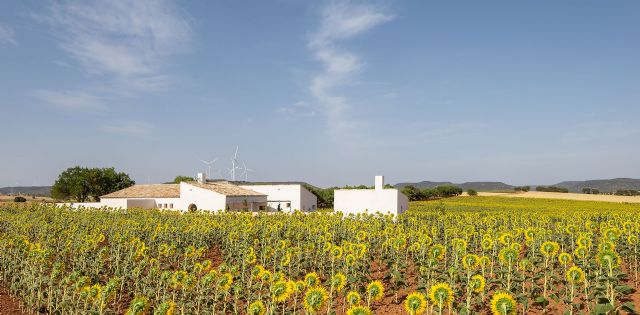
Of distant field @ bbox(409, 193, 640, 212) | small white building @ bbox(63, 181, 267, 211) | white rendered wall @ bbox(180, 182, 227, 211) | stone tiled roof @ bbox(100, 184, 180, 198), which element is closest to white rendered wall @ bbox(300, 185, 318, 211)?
small white building @ bbox(63, 181, 267, 211)

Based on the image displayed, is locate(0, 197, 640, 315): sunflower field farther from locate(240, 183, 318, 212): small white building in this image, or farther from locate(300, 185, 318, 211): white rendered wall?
locate(300, 185, 318, 211): white rendered wall

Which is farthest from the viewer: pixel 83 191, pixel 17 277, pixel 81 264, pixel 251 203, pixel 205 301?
pixel 83 191

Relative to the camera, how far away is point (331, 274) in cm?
1712

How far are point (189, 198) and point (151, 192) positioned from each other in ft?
29.0

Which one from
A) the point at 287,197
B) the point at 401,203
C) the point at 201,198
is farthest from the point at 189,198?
the point at 401,203

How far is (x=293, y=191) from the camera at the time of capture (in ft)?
220

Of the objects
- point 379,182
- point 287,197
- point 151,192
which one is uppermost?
point 379,182

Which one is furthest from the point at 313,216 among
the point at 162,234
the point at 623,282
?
the point at 623,282

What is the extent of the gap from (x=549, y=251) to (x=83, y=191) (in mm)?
106489

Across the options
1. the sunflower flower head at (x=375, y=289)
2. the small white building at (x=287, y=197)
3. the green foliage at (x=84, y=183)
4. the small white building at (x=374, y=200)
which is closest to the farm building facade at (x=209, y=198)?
the small white building at (x=287, y=197)

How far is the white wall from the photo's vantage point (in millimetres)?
43219

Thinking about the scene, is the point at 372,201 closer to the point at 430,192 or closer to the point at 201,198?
the point at 201,198

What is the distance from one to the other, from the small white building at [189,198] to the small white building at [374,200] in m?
17.0

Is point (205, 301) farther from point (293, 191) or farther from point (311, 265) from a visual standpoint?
point (293, 191)
